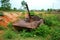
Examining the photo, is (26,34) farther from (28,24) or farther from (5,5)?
(5,5)

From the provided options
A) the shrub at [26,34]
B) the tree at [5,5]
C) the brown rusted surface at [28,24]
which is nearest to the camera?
the shrub at [26,34]

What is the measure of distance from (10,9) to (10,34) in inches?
249

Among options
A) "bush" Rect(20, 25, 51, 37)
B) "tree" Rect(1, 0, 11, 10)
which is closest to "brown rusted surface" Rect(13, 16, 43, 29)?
"bush" Rect(20, 25, 51, 37)

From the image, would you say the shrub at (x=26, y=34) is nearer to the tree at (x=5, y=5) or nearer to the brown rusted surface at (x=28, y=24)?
the brown rusted surface at (x=28, y=24)

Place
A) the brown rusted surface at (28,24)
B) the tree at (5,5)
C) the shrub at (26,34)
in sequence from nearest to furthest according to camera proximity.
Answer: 1. the shrub at (26,34)
2. the brown rusted surface at (28,24)
3. the tree at (5,5)

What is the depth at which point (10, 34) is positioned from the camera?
316 inches

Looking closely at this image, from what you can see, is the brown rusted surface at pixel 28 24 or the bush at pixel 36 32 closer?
the bush at pixel 36 32

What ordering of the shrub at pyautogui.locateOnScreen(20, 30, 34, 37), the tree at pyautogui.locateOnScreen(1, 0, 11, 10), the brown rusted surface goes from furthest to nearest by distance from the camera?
the tree at pyautogui.locateOnScreen(1, 0, 11, 10) < the brown rusted surface < the shrub at pyautogui.locateOnScreen(20, 30, 34, 37)

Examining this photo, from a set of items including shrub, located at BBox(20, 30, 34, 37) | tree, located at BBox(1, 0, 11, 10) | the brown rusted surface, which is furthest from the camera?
tree, located at BBox(1, 0, 11, 10)

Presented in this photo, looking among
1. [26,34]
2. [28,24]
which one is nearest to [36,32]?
[26,34]

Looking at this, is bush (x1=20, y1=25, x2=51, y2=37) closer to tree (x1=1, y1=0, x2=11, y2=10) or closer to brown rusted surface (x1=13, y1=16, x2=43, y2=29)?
brown rusted surface (x1=13, y1=16, x2=43, y2=29)

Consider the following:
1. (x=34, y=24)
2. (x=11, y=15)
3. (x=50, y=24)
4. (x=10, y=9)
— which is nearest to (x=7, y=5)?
(x=10, y=9)

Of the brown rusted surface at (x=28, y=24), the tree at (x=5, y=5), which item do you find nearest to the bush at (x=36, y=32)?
the brown rusted surface at (x=28, y=24)

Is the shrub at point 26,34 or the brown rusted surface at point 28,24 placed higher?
the brown rusted surface at point 28,24
